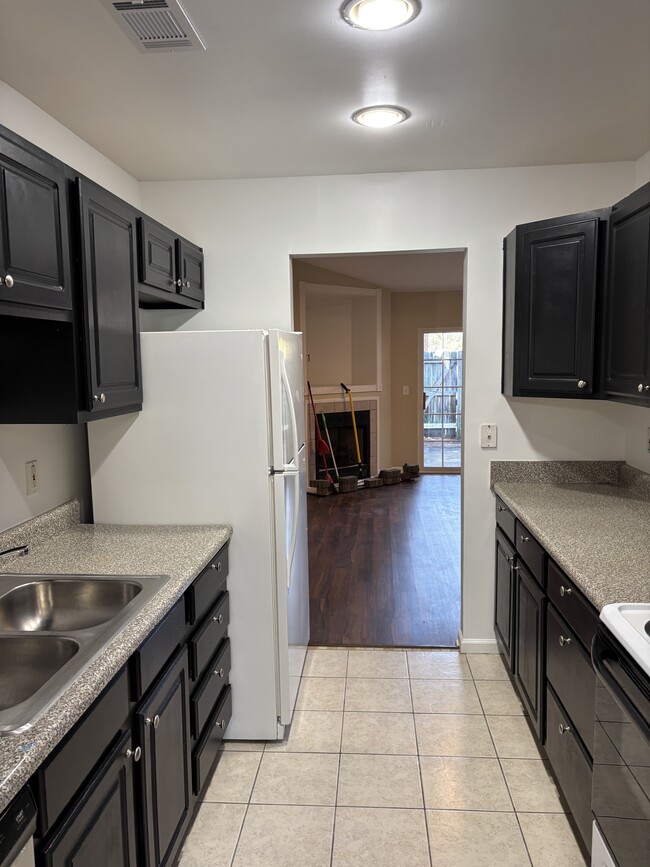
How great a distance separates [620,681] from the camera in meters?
1.50

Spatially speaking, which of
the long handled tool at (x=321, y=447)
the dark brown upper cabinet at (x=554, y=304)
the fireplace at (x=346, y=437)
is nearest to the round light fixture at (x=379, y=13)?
the dark brown upper cabinet at (x=554, y=304)

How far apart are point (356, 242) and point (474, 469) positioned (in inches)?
51.1

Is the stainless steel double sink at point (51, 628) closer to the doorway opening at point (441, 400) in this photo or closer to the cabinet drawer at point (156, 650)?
the cabinet drawer at point (156, 650)

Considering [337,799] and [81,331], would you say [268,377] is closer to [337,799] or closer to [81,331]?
[81,331]

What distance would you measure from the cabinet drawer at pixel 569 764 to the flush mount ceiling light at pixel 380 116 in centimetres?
217

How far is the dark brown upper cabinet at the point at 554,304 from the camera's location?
264cm

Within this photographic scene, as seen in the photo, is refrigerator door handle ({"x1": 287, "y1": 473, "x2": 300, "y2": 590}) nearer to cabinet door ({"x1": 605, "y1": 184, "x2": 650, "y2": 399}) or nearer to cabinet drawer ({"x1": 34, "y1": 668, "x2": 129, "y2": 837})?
cabinet drawer ({"x1": 34, "y1": 668, "x2": 129, "y2": 837})

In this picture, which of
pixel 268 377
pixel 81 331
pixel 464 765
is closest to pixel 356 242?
pixel 268 377

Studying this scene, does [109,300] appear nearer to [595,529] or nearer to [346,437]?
[595,529]

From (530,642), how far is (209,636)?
1261 millimetres

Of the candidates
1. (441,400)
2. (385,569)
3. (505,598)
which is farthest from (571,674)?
(441,400)

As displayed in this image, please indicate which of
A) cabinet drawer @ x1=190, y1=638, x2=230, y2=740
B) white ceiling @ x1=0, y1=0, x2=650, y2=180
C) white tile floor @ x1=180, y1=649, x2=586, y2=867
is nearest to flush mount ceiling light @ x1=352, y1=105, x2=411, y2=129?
white ceiling @ x1=0, y1=0, x2=650, y2=180

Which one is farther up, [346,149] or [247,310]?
[346,149]

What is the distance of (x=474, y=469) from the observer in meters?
3.25
